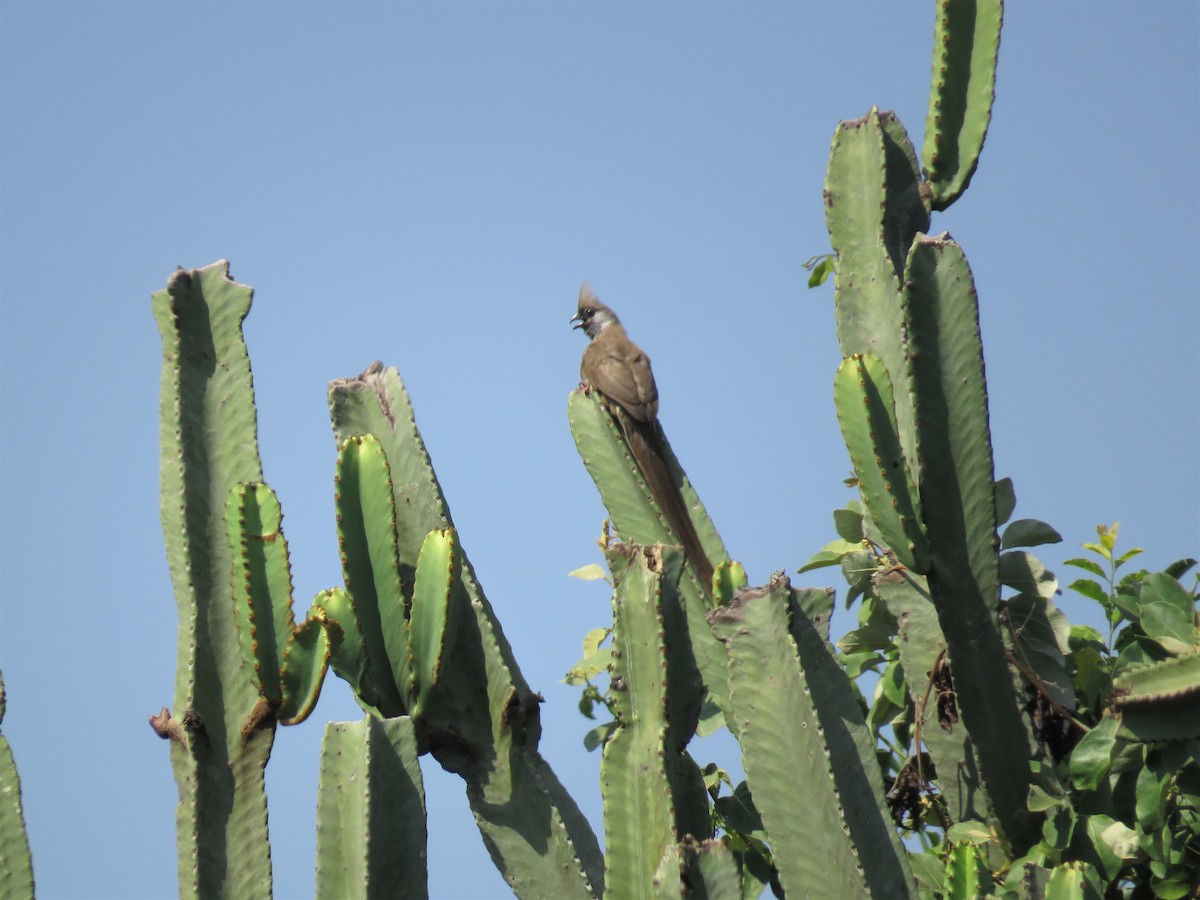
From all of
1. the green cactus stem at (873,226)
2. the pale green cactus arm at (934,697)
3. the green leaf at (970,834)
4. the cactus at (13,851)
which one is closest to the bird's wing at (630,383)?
the green cactus stem at (873,226)

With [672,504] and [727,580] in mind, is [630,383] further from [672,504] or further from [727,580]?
[727,580]

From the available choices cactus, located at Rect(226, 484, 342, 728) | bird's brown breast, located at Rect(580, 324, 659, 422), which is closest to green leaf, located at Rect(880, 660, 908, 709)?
bird's brown breast, located at Rect(580, 324, 659, 422)

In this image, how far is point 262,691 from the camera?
3365 millimetres

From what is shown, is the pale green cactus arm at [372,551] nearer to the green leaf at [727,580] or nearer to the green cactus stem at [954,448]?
the green leaf at [727,580]

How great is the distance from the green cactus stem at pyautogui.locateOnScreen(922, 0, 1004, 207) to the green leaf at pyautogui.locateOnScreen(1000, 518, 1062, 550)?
3.50ft

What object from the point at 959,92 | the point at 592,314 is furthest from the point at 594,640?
the point at 592,314

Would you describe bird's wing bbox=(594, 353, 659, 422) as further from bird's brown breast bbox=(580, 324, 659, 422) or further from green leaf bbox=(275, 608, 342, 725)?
green leaf bbox=(275, 608, 342, 725)

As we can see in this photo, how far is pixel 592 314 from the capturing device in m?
8.86

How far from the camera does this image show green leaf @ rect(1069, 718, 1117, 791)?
11.6ft

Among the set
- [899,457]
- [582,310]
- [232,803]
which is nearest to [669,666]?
[899,457]

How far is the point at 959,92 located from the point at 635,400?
2272mm

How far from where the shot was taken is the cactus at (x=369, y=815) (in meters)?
3.07

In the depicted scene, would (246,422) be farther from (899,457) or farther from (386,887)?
(899,457)

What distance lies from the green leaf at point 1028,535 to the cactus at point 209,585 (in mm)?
2375
